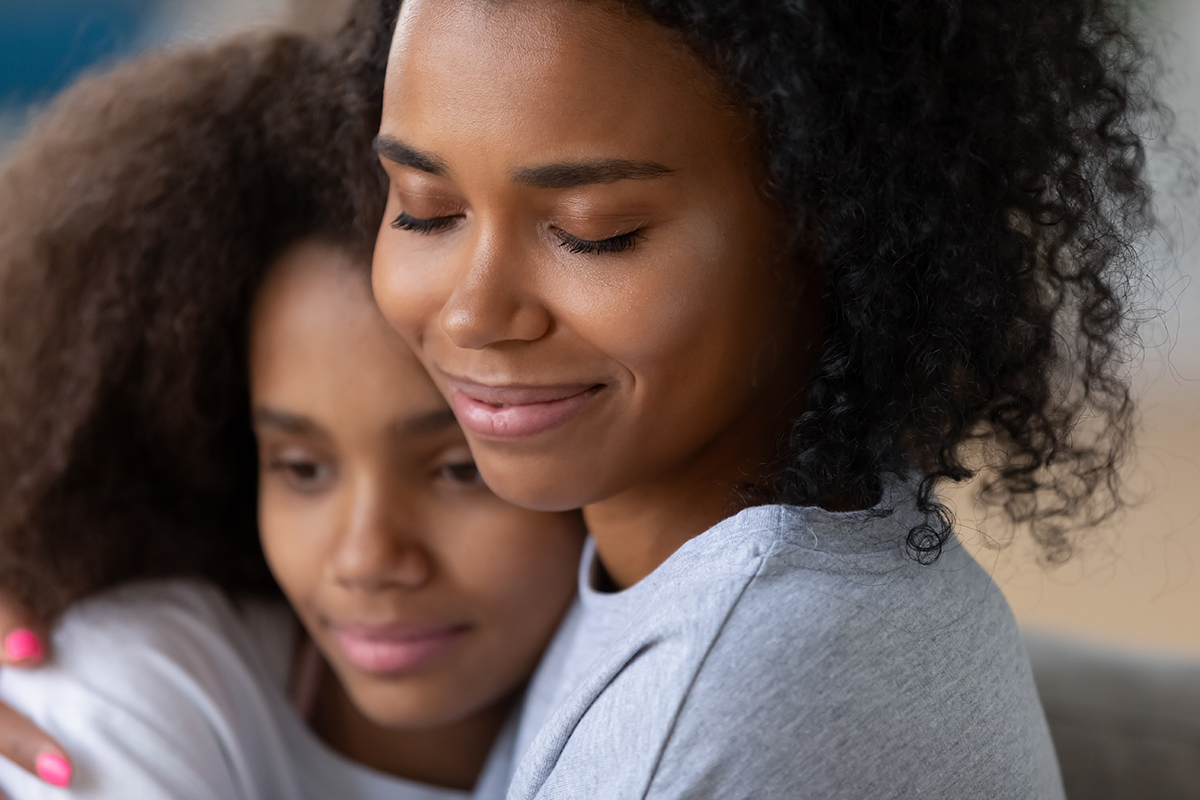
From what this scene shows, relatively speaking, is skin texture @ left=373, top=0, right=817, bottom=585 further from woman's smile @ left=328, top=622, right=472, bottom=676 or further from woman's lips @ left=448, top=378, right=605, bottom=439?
woman's smile @ left=328, top=622, right=472, bottom=676

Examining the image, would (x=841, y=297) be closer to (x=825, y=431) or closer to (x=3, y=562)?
(x=825, y=431)

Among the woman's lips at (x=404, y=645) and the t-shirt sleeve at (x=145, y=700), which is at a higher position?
the woman's lips at (x=404, y=645)

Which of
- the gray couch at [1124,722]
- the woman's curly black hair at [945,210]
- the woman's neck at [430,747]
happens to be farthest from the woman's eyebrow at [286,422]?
the gray couch at [1124,722]

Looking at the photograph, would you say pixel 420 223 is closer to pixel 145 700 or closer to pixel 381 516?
pixel 381 516

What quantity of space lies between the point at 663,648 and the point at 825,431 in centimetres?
20

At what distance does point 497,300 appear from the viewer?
774 millimetres

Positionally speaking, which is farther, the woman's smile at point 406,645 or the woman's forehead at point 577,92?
the woman's smile at point 406,645

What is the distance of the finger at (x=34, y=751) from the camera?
1.03m

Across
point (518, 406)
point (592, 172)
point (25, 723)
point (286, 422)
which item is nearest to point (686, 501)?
point (518, 406)

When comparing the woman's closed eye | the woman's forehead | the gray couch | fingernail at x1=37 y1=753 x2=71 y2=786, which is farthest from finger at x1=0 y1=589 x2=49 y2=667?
the gray couch

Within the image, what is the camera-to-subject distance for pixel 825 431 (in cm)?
79

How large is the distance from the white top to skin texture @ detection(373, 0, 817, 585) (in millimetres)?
496

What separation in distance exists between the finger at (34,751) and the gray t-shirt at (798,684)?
1.60ft

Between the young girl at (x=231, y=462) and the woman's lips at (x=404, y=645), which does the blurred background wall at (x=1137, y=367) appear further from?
the woman's lips at (x=404, y=645)
